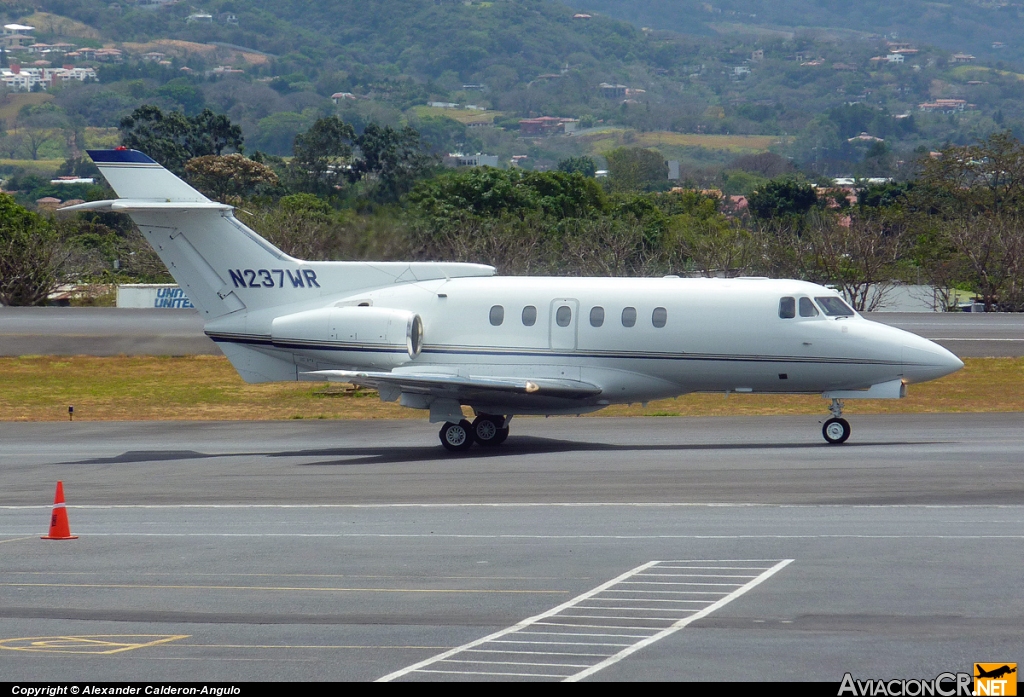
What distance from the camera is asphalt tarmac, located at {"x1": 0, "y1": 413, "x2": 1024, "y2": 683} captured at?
1094cm

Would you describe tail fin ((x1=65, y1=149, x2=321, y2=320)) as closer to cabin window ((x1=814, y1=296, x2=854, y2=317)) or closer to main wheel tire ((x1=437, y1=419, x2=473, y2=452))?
main wheel tire ((x1=437, y1=419, x2=473, y2=452))

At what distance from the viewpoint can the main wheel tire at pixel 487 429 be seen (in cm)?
2622

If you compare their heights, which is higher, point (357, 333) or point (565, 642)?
point (357, 333)

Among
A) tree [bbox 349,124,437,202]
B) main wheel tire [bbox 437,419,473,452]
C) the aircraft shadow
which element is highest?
tree [bbox 349,124,437,202]

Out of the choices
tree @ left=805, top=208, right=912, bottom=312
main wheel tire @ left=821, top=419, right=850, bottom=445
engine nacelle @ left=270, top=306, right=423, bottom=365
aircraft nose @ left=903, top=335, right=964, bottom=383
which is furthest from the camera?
tree @ left=805, top=208, right=912, bottom=312

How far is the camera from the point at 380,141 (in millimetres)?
138125

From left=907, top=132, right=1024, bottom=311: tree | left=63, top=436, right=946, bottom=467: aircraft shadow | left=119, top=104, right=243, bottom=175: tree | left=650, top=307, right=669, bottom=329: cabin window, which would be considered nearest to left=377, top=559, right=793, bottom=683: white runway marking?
left=63, top=436, right=946, bottom=467: aircraft shadow

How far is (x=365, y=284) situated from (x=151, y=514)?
919cm

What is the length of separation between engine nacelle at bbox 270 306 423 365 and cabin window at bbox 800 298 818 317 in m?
7.65

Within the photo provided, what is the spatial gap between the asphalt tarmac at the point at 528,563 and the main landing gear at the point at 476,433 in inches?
18.7

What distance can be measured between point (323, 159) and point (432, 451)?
388ft

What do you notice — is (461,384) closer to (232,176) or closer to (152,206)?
(152,206)

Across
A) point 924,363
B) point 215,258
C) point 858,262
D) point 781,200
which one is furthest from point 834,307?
point 781,200

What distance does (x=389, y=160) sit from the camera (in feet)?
449
